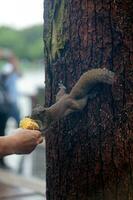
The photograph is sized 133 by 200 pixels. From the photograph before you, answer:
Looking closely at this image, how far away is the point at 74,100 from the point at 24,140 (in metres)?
0.27

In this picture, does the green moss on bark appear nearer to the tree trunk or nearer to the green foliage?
the tree trunk

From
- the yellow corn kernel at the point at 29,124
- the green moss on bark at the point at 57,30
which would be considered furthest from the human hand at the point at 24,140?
the green moss on bark at the point at 57,30

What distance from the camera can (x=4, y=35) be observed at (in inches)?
708

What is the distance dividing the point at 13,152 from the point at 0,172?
4356 millimetres

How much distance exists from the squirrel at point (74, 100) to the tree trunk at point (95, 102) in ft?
0.13

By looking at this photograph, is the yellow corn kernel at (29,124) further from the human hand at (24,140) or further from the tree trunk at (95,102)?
the tree trunk at (95,102)

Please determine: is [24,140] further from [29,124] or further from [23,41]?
[23,41]

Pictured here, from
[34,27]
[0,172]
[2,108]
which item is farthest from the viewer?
[34,27]

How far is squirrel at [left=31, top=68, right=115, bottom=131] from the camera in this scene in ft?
7.15

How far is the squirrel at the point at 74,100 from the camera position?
2180 mm

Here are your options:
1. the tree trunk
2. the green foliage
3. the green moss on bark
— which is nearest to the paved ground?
the tree trunk

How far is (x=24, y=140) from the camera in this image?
2.17m

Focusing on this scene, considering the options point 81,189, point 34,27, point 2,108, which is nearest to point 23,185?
point 2,108

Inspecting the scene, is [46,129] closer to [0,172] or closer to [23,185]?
[23,185]
